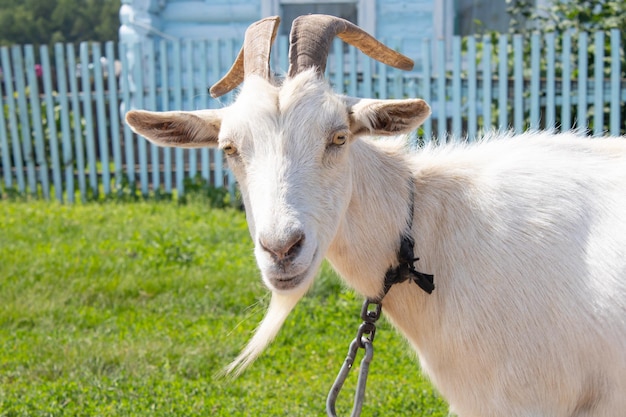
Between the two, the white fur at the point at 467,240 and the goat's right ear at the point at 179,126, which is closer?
the white fur at the point at 467,240

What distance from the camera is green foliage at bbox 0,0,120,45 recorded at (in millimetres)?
28219

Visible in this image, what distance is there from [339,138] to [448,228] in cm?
62

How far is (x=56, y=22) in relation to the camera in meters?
28.8

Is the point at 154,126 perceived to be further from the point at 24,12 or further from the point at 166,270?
the point at 24,12

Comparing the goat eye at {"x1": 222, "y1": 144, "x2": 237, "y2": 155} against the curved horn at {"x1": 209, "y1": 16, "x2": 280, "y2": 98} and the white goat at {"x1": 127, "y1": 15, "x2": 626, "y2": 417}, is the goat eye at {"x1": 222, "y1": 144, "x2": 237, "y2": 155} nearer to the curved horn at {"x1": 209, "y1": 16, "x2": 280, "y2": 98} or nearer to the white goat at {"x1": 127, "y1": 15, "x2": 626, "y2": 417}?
the white goat at {"x1": 127, "y1": 15, "x2": 626, "y2": 417}

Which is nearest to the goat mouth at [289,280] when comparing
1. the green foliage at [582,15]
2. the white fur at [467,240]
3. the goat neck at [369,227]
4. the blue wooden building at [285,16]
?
the white fur at [467,240]

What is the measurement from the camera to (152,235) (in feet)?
24.0

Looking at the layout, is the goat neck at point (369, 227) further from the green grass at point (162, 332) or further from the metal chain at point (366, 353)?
the green grass at point (162, 332)

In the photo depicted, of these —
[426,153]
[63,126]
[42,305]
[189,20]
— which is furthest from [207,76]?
[426,153]

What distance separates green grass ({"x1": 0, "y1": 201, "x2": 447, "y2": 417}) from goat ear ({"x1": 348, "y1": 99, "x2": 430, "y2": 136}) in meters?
1.84

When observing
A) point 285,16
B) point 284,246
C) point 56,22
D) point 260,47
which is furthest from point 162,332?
point 56,22

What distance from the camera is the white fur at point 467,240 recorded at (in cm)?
282

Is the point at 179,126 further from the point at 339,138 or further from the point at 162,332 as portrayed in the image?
the point at 162,332

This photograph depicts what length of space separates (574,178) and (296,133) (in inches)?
45.2
